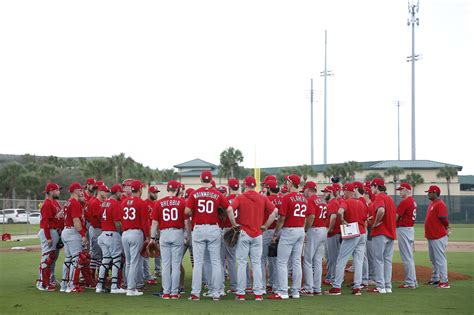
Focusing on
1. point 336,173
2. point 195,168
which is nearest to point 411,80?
point 336,173

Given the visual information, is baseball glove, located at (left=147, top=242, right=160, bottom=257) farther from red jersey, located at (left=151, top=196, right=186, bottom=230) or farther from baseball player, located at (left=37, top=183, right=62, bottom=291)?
baseball player, located at (left=37, top=183, right=62, bottom=291)

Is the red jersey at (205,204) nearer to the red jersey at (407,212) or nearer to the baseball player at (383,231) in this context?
the baseball player at (383,231)

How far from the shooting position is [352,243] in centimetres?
1291

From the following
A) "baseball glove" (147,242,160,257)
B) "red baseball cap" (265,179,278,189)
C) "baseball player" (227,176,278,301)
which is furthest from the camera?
"red baseball cap" (265,179,278,189)

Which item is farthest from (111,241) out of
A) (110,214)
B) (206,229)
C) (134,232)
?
(206,229)

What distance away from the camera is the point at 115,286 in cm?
1286

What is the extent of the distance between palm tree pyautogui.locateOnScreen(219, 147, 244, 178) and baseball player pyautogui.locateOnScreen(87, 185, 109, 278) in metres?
60.9

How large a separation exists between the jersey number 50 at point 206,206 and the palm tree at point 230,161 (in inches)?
2488

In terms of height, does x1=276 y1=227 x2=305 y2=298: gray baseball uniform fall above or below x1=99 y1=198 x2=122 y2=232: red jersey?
below

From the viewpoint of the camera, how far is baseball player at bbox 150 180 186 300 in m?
11.9

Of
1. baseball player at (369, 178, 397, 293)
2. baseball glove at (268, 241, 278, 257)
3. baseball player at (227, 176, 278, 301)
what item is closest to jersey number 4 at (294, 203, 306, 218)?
baseball player at (227, 176, 278, 301)

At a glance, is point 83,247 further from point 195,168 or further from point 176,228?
point 195,168

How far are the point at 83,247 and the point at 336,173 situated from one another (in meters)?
66.7

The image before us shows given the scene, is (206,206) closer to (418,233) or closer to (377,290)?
(377,290)
